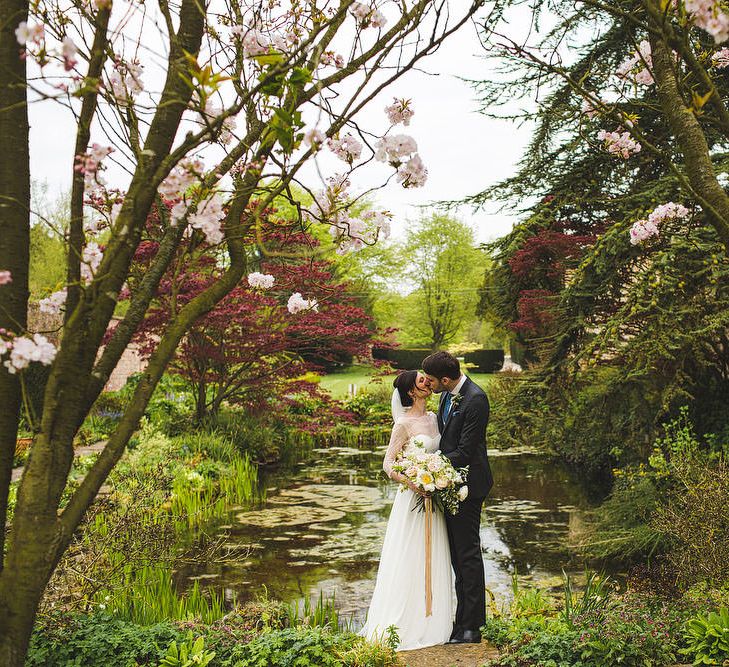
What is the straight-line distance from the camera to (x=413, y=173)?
8.60ft

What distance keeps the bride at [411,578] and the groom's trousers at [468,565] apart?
0.08 meters

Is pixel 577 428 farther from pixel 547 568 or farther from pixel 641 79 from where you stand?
pixel 641 79

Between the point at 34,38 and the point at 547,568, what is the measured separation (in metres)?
6.26

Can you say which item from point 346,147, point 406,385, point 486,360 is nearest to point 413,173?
point 346,147

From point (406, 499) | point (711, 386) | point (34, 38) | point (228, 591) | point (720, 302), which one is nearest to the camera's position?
point (34, 38)

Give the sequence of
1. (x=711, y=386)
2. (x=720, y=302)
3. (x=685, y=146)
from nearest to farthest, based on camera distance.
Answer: (x=685, y=146) → (x=720, y=302) → (x=711, y=386)

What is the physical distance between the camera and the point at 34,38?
5.65 feet

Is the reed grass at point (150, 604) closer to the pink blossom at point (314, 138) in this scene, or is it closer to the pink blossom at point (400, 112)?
the pink blossom at point (400, 112)

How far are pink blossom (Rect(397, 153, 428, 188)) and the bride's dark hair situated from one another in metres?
2.15

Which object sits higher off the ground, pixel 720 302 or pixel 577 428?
pixel 720 302

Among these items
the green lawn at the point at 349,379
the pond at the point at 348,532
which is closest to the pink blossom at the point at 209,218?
the pond at the point at 348,532

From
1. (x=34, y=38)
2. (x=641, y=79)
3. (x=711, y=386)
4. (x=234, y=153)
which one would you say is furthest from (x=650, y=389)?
(x=34, y=38)

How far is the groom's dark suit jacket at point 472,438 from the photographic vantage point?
14.2 feet

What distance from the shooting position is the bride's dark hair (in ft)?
15.3
